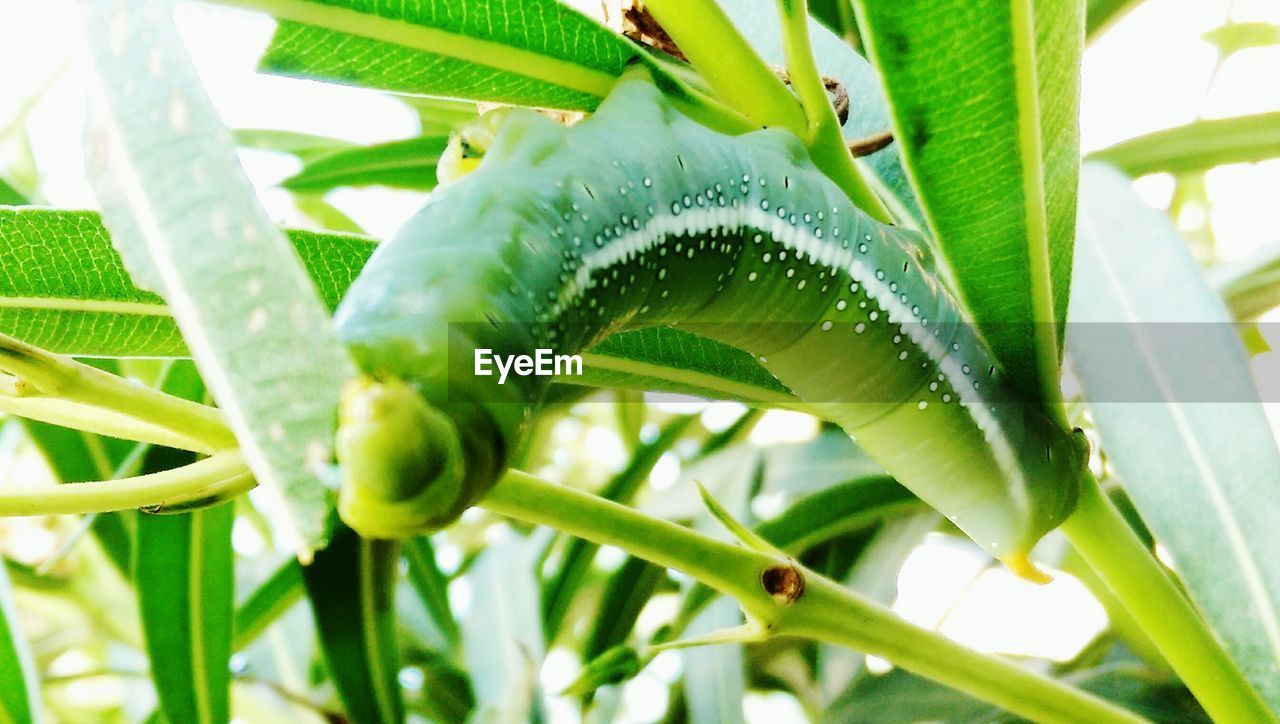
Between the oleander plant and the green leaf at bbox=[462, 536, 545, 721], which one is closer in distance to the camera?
the oleander plant

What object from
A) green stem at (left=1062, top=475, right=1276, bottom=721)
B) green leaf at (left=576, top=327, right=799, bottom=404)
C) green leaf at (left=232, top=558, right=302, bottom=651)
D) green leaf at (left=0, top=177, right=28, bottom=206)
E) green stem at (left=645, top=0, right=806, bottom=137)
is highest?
green leaf at (left=0, top=177, right=28, bottom=206)

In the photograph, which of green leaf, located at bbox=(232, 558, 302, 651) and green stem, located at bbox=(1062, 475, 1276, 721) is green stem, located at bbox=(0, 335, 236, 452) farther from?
green leaf, located at bbox=(232, 558, 302, 651)

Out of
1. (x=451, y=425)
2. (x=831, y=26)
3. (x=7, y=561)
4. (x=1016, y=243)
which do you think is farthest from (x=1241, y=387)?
(x=7, y=561)

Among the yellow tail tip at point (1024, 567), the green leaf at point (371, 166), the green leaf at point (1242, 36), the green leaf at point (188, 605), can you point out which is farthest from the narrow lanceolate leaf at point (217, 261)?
the green leaf at point (1242, 36)

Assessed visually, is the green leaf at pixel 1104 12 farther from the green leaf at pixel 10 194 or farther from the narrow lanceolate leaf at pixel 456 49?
the green leaf at pixel 10 194

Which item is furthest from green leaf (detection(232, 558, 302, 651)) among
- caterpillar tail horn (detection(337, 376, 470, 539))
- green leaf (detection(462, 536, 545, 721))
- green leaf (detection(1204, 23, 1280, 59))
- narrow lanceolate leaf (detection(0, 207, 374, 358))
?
green leaf (detection(1204, 23, 1280, 59))

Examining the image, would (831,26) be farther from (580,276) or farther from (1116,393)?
(580,276)
